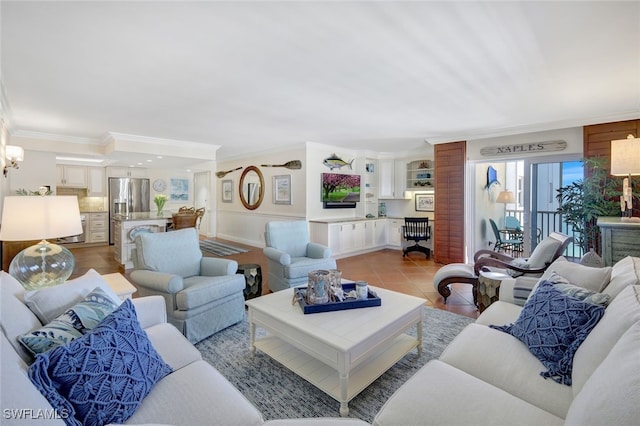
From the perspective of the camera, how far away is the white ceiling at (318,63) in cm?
188

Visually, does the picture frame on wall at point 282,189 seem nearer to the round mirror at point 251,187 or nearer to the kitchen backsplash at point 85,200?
the round mirror at point 251,187

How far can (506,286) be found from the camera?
2.37 metres

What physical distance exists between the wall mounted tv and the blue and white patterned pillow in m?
5.23

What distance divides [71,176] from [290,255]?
702 centimetres

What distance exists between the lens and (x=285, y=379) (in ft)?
6.87

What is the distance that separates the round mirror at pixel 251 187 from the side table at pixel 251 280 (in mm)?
4042

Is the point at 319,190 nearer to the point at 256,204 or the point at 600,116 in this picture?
the point at 256,204

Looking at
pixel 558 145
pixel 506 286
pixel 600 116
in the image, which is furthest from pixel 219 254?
pixel 600 116

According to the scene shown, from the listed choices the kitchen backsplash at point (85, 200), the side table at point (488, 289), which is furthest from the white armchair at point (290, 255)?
the kitchen backsplash at point (85, 200)

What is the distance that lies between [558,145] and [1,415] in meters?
6.10

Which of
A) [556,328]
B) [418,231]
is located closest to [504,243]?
[418,231]

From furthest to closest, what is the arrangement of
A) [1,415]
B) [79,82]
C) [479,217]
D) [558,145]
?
[479,217]
[558,145]
[79,82]
[1,415]

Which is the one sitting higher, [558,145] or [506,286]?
[558,145]

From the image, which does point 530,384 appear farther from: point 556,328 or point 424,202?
point 424,202
